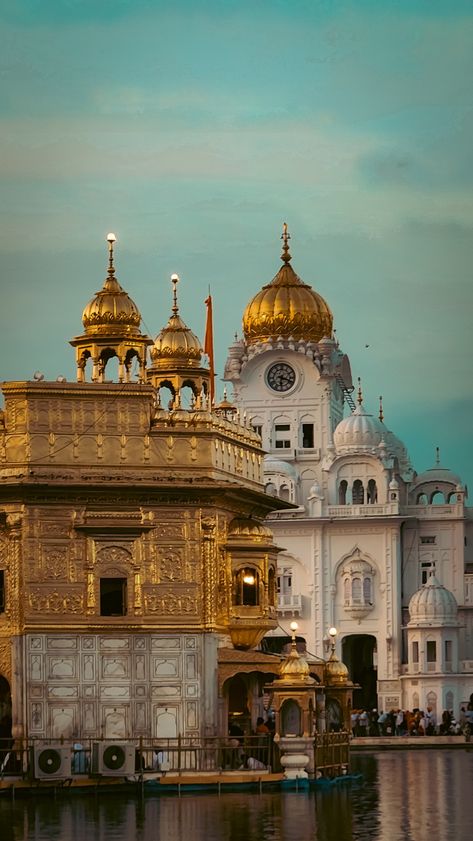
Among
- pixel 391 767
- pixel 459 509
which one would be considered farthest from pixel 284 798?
pixel 459 509

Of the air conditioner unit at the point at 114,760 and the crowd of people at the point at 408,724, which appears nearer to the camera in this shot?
the air conditioner unit at the point at 114,760

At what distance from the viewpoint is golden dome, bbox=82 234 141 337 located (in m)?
50.3

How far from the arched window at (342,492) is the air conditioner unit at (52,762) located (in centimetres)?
4731

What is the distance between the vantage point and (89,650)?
46531 mm

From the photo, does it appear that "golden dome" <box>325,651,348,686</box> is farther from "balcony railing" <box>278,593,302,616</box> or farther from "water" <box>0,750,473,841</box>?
"balcony railing" <box>278,593,302,616</box>

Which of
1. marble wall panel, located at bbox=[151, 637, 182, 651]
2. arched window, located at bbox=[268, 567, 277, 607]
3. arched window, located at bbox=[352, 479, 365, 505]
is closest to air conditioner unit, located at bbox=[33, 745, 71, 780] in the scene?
marble wall panel, located at bbox=[151, 637, 182, 651]

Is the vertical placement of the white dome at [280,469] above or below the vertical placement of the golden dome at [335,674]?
above

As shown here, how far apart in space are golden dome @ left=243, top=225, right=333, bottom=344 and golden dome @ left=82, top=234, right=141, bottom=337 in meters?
40.6

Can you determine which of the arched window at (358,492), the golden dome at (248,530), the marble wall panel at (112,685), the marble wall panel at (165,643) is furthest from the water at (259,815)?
the arched window at (358,492)

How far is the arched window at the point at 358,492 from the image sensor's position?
294 ft

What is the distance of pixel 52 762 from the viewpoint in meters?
43.0

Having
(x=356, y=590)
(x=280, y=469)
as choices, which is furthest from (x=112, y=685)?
A: (x=280, y=469)

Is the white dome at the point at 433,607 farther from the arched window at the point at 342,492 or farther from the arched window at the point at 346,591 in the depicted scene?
the arched window at the point at 342,492

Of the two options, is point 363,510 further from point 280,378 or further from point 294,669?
point 294,669
